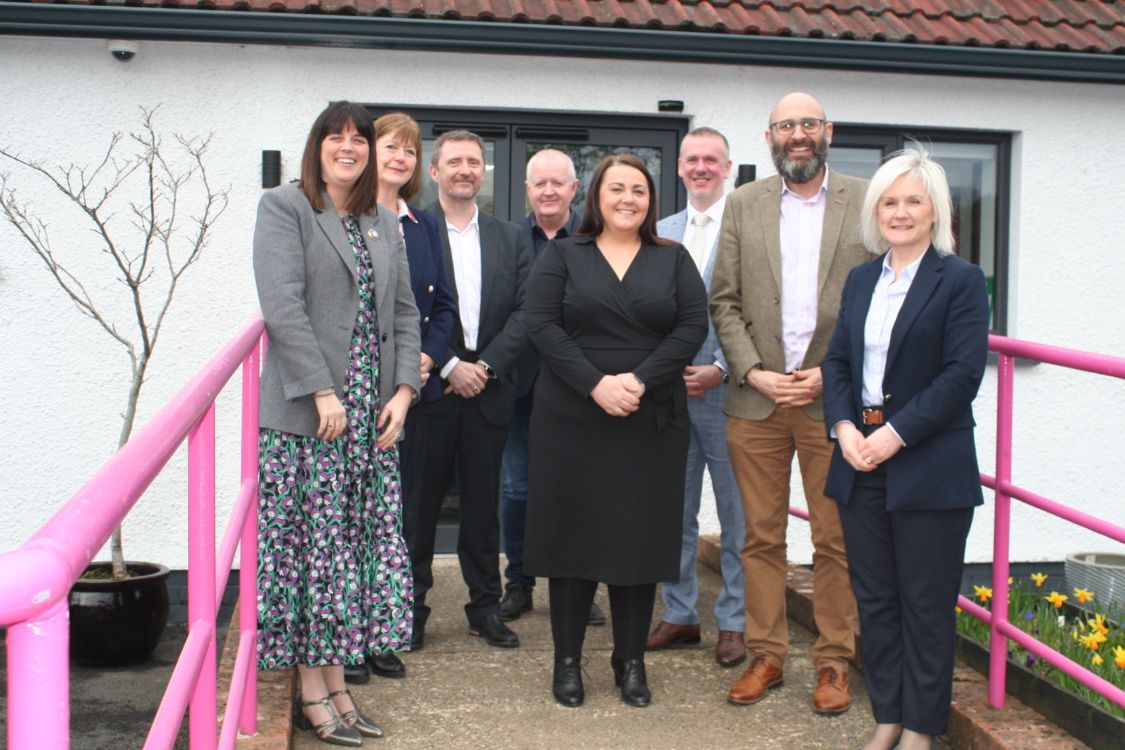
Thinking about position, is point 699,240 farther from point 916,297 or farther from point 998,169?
point 998,169

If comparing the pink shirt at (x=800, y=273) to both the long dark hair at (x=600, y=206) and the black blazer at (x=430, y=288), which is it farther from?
the black blazer at (x=430, y=288)

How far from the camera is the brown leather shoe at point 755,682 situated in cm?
381

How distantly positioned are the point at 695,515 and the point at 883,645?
1.31 metres

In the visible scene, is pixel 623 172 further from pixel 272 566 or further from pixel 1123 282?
pixel 1123 282

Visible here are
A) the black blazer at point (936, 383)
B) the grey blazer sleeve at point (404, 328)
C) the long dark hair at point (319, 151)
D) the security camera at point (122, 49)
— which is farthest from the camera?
the security camera at point (122, 49)

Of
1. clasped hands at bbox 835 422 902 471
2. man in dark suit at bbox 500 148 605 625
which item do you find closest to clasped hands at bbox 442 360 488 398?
man in dark suit at bbox 500 148 605 625

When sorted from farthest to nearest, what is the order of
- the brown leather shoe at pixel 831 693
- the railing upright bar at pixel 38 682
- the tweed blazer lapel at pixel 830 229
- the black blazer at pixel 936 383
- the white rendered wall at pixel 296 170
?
the white rendered wall at pixel 296 170 → the tweed blazer lapel at pixel 830 229 → the brown leather shoe at pixel 831 693 → the black blazer at pixel 936 383 → the railing upright bar at pixel 38 682

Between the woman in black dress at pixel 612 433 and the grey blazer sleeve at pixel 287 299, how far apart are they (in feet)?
2.62

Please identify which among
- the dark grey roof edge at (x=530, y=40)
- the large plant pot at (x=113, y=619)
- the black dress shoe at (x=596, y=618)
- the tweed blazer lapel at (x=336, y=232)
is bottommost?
the large plant pot at (x=113, y=619)

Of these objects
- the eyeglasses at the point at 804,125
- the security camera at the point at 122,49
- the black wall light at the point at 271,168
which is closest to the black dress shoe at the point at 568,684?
the eyeglasses at the point at 804,125

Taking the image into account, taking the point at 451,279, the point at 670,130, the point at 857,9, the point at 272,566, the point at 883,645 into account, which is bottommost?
the point at 883,645

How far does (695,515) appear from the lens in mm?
4520

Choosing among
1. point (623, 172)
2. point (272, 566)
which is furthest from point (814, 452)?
point (272, 566)

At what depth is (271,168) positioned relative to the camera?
6211mm
